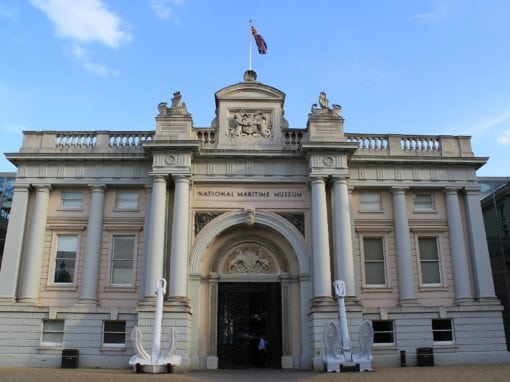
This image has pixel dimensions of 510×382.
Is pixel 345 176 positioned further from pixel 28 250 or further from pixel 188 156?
pixel 28 250

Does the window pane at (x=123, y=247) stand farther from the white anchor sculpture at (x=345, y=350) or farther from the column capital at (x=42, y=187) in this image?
the white anchor sculpture at (x=345, y=350)

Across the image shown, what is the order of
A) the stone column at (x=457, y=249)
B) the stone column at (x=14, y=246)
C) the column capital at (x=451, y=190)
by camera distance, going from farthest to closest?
the column capital at (x=451, y=190), the stone column at (x=457, y=249), the stone column at (x=14, y=246)

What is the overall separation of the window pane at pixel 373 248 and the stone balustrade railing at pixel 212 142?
3693 mm

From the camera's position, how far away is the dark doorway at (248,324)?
20781mm

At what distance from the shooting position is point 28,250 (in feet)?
69.8

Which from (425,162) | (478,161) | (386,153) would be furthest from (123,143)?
(478,161)

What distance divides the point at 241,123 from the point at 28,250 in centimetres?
1012

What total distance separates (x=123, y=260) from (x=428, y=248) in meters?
12.8

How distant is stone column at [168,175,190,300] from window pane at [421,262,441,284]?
9.90 meters

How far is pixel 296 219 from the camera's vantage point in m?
21.7

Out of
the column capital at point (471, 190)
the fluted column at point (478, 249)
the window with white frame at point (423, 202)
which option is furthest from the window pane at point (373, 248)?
the column capital at point (471, 190)

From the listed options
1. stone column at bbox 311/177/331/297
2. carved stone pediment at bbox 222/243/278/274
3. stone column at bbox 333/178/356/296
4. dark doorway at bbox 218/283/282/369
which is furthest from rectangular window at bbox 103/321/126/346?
stone column at bbox 333/178/356/296

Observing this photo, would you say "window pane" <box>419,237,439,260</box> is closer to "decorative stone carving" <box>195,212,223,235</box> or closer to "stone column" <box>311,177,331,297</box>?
"stone column" <box>311,177,331,297</box>

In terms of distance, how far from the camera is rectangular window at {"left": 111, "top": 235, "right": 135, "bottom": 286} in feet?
70.1
